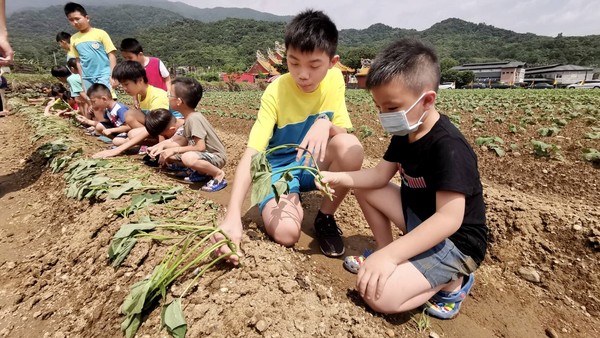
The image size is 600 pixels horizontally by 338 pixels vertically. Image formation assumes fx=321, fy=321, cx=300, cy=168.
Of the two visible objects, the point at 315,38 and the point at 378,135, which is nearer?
the point at 315,38

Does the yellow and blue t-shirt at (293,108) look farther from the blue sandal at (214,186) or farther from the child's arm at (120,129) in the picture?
the child's arm at (120,129)

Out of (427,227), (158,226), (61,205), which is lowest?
(61,205)

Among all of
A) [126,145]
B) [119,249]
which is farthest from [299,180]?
[126,145]

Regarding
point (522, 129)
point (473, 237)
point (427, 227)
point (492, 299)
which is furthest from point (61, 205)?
point (522, 129)

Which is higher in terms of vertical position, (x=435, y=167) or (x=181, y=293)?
(x=435, y=167)

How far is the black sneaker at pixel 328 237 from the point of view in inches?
87.0

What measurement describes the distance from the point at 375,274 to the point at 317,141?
0.91 metres

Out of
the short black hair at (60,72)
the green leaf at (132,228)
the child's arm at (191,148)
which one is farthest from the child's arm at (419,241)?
the short black hair at (60,72)

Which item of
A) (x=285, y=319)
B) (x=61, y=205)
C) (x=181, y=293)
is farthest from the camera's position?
(x=61, y=205)

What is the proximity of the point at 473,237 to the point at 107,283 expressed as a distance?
6.15 feet

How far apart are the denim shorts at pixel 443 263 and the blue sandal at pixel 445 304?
0.13m

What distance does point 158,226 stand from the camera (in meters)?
1.83

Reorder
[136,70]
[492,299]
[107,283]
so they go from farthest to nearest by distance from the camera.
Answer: [136,70] → [492,299] → [107,283]

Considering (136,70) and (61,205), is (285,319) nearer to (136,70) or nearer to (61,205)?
(61,205)
